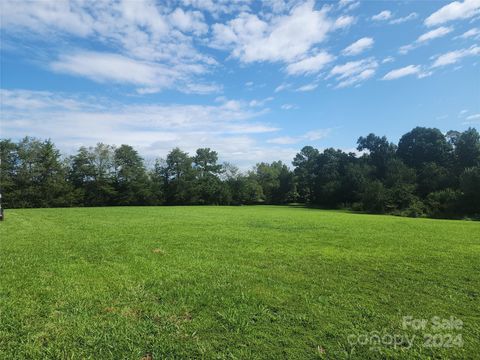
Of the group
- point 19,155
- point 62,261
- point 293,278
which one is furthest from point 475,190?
point 19,155

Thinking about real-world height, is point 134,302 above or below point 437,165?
below

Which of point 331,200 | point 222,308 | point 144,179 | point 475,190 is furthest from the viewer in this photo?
point 331,200

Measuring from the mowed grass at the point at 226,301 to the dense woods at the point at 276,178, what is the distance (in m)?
39.9

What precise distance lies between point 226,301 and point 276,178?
82.0 metres

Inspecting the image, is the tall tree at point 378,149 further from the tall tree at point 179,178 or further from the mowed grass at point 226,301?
the mowed grass at point 226,301

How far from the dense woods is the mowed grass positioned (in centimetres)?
3990

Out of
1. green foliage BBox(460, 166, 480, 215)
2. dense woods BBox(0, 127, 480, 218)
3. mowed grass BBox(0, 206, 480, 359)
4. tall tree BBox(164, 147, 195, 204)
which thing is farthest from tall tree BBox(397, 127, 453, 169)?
mowed grass BBox(0, 206, 480, 359)

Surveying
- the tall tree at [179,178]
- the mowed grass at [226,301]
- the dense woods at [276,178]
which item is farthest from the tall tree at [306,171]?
the mowed grass at [226,301]

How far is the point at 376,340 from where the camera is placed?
4227 mm

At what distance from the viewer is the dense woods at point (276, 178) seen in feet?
159

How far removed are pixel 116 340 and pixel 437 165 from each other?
63.8m

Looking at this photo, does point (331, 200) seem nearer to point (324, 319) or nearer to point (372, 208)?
point (372, 208)

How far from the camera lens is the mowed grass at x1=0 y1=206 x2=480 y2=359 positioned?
404cm

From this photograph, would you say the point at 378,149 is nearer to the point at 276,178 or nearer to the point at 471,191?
the point at 276,178
